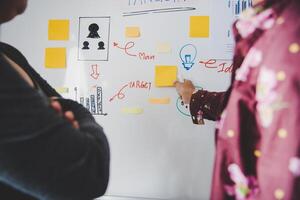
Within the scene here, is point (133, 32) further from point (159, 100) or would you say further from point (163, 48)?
point (159, 100)

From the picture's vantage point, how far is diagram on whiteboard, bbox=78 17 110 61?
4.13 ft

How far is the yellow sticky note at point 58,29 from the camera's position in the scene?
130cm

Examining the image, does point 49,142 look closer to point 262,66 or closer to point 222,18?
point 262,66

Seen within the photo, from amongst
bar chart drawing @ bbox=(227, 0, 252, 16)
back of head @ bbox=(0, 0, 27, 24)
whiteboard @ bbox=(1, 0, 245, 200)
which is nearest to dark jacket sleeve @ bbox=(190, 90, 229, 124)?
whiteboard @ bbox=(1, 0, 245, 200)

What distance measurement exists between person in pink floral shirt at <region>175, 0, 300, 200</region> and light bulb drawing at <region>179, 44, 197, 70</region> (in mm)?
602

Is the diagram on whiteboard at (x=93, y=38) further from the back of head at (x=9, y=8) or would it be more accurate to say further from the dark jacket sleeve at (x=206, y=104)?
the back of head at (x=9, y=8)

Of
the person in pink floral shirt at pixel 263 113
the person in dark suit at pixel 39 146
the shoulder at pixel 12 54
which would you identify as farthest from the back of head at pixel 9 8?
the person in pink floral shirt at pixel 263 113

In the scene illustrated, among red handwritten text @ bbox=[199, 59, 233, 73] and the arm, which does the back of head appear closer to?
the arm

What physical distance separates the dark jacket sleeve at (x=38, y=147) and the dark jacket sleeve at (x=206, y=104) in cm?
46

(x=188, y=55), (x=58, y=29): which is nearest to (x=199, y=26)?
(x=188, y=55)

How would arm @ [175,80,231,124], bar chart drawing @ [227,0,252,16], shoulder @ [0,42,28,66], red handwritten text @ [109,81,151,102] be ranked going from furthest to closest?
red handwritten text @ [109,81,151,102], bar chart drawing @ [227,0,252,16], arm @ [175,80,231,124], shoulder @ [0,42,28,66]

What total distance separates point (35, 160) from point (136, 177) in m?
0.76

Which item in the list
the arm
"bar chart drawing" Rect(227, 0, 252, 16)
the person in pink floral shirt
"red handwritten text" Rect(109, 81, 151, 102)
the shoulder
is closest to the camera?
the person in pink floral shirt

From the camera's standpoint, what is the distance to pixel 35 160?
510 mm
